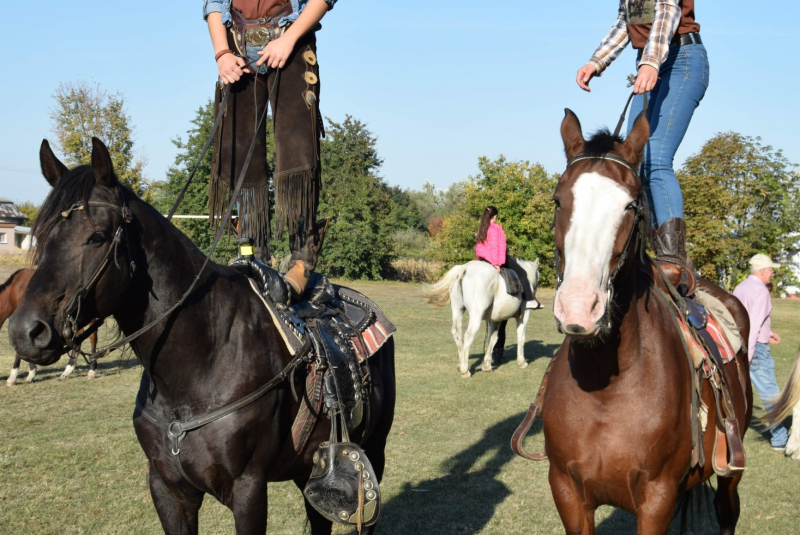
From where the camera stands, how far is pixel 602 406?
2949 mm

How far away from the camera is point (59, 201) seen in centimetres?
257

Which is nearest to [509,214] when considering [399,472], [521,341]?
[521,341]

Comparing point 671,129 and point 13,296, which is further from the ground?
point 671,129

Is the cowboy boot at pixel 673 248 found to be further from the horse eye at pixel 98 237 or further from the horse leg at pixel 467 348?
the horse leg at pixel 467 348

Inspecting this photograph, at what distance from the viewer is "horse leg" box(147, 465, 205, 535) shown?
10.2ft

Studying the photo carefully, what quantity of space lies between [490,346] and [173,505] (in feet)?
36.0

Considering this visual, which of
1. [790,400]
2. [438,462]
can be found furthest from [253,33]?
[790,400]

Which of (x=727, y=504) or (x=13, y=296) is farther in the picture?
(x=13, y=296)

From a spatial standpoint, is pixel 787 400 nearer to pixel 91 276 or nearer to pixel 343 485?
pixel 343 485

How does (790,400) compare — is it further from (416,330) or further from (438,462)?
(416,330)

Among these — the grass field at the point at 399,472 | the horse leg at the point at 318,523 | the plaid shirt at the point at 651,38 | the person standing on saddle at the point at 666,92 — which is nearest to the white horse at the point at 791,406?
the grass field at the point at 399,472

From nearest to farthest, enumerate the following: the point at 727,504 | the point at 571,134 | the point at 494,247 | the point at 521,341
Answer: the point at 571,134
the point at 727,504
the point at 494,247
the point at 521,341

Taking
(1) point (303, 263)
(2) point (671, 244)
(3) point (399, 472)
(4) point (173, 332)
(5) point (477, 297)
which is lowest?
(3) point (399, 472)

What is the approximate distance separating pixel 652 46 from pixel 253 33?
2.24 metres
